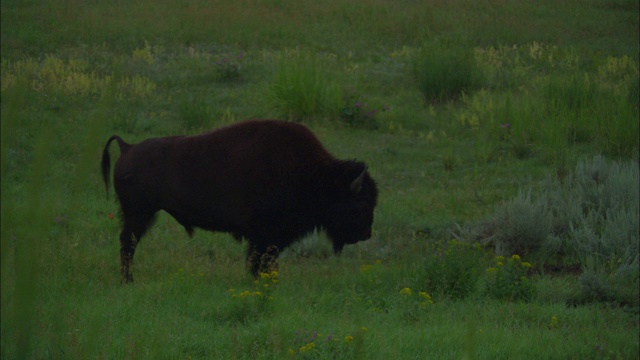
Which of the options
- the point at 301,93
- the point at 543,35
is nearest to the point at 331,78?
Result: the point at 301,93

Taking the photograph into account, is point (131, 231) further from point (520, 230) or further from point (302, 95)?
point (302, 95)

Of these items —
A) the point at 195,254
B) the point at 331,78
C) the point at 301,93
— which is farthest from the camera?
the point at 331,78

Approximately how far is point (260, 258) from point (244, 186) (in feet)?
2.27

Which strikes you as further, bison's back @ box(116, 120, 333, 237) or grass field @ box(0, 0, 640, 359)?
bison's back @ box(116, 120, 333, 237)

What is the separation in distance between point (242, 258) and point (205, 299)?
2.49 m

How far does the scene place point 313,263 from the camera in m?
8.95

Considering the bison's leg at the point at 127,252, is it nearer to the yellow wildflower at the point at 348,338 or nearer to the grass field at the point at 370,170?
the grass field at the point at 370,170

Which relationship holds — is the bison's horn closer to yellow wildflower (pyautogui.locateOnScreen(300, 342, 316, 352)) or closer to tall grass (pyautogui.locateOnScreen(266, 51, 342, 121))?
yellow wildflower (pyautogui.locateOnScreen(300, 342, 316, 352))

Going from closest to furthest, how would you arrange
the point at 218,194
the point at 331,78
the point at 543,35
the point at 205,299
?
the point at 205,299 → the point at 218,194 → the point at 331,78 → the point at 543,35

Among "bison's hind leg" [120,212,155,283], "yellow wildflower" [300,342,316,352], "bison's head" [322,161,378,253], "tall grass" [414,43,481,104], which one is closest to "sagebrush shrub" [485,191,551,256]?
"bison's head" [322,161,378,253]

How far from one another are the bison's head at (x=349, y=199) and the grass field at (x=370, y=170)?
1.53 ft

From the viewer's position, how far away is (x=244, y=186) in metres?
7.68

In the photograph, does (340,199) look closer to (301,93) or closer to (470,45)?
(301,93)

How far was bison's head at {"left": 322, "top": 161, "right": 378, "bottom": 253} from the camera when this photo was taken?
784 centimetres
